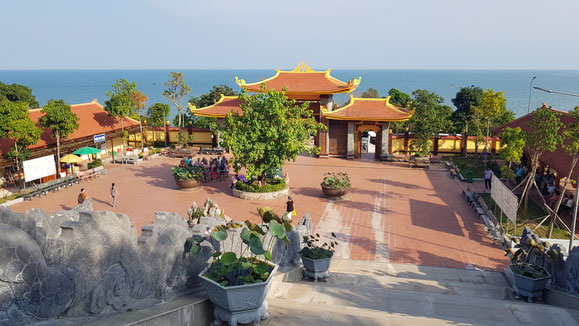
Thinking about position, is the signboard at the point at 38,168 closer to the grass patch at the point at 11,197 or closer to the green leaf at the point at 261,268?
the grass patch at the point at 11,197

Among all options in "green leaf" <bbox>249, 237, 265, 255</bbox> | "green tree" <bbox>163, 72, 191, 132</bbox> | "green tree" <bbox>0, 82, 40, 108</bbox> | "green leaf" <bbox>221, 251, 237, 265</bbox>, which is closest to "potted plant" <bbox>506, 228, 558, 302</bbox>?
"green leaf" <bbox>249, 237, 265, 255</bbox>

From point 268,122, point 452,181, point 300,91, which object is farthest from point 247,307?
point 300,91

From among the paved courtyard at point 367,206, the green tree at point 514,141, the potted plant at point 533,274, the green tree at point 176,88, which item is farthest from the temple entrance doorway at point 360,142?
the potted plant at point 533,274

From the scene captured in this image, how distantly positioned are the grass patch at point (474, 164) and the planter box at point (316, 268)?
1792cm

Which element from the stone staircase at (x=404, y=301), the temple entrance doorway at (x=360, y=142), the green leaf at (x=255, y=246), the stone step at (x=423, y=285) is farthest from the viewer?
the temple entrance doorway at (x=360, y=142)

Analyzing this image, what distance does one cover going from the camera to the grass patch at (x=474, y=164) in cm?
2651

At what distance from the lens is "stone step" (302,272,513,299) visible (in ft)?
32.8

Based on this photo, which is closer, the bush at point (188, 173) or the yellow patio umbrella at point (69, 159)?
the bush at point (188, 173)

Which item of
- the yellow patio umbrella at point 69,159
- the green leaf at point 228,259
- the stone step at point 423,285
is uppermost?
the green leaf at point 228,259

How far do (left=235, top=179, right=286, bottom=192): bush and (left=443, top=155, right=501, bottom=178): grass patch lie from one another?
1147cm

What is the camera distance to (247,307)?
5.93m

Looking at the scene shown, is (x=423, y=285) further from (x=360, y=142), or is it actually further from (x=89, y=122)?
(x=89, y=122)

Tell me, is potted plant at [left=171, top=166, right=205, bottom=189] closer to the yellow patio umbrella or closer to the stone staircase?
the yellow patio umbrella

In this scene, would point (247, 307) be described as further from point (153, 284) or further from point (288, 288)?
point (288, 288)
